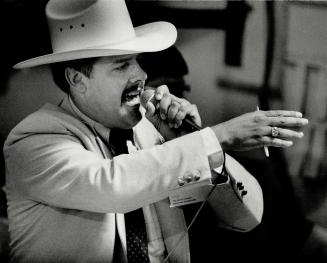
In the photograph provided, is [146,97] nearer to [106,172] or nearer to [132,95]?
[132,95]

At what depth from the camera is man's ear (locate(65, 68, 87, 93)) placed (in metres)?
1.48

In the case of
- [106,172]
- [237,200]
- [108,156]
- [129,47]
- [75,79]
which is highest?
[129,47]

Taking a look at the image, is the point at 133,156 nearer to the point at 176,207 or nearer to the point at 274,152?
the point at 176,207

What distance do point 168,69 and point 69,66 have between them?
1.62ft

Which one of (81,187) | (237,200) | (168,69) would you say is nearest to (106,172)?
(81,187)

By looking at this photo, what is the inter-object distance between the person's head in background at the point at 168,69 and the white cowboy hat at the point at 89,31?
1.26 feet

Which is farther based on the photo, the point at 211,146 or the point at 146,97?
the point at 146,97

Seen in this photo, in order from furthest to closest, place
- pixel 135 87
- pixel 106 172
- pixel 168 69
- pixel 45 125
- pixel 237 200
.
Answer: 1. pixel 168 69
2. pixel 237 200
3. pixel 135 87
4. pixel 45 125
5. pixel 106 172

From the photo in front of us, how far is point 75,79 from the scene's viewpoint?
4.88 ft

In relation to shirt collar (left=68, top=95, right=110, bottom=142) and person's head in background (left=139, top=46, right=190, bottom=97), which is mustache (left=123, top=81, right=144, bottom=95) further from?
person's head in background (left=139, top=46, right=190, bottom=97)

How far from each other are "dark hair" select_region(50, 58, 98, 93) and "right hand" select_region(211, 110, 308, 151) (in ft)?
1.44

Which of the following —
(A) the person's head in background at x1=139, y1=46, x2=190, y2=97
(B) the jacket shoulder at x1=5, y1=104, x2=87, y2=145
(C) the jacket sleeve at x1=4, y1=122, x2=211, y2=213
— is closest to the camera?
(C) the jacket sleeve at x1=4, y1=122, x2=211, y2=213

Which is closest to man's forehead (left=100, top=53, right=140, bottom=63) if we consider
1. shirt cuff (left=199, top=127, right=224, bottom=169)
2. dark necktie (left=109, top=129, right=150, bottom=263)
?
dark necktie (left=109, top=129, right=150, bottom=263)

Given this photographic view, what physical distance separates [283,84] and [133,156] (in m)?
0.75
